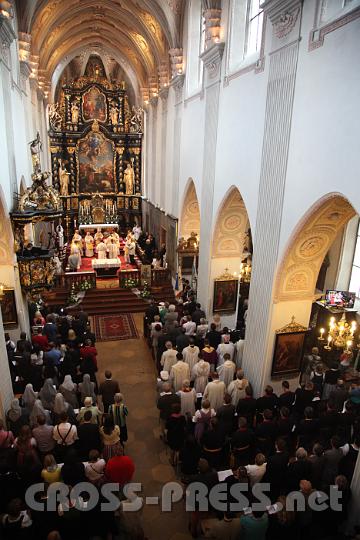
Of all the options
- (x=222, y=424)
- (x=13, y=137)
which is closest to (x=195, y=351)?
(x=222, y=424)

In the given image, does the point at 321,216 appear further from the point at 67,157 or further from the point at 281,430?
the point at 67,157

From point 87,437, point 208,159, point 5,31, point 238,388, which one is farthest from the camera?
point 208,159

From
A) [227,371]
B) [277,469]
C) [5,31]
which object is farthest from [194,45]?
[277,469]

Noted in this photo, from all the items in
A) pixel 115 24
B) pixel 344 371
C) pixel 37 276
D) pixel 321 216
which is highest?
pixel 115 24

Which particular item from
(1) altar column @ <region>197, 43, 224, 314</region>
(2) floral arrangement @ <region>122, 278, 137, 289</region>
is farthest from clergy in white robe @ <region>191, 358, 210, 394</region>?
(2) floral arrangement @ <region>122, 278, 137, 289</region>

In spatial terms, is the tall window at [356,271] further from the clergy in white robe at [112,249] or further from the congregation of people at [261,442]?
the clergy in white robe at [112,249]

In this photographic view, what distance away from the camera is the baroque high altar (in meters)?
26.9

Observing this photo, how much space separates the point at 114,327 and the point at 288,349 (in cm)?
670

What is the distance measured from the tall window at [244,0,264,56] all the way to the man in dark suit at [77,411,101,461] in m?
8.78

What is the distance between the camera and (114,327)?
44.5 feet

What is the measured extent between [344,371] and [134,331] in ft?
21.9

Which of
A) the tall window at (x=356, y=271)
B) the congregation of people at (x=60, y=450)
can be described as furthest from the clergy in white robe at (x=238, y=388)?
the tall window at (x=356, y=271)

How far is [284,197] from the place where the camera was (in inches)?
300

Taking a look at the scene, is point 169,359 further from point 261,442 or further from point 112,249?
point 112,249
